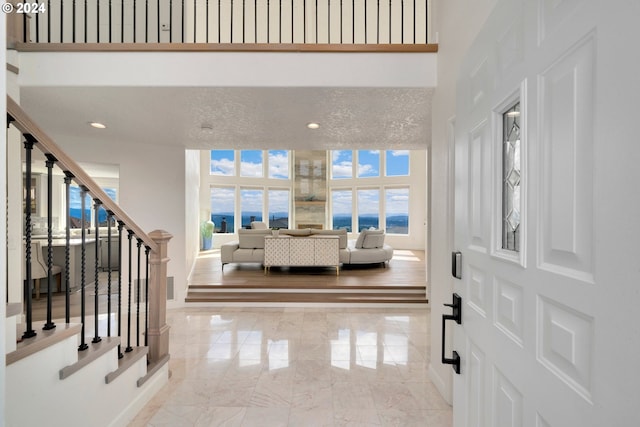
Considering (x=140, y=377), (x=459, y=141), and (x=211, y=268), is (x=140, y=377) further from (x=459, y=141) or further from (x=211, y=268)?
(x=211, y=268)

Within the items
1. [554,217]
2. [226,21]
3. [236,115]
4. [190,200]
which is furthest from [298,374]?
[226,21]

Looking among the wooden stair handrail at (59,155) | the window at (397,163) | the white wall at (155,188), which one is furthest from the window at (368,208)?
the wooden stair handrail at (59,155)

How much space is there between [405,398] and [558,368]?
196cm

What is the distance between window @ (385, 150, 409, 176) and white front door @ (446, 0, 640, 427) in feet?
31.0

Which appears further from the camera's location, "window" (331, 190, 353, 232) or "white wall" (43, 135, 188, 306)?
"window" (331, 190, 353, 232)

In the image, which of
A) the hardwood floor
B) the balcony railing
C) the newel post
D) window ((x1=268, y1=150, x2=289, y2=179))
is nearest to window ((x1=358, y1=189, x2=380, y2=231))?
window ((x1=268, y1=150, x2=289, y2=179))

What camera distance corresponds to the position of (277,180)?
452 inches

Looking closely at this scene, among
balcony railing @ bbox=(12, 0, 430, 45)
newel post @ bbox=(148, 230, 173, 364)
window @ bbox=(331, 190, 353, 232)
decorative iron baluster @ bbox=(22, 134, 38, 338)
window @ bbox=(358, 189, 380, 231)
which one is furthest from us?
window @ bbox=(331, 190, 353, 232)

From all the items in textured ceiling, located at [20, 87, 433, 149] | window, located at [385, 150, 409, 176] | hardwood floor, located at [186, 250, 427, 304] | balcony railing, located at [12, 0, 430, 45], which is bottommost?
hardwood floor, located at [186, 250, 427, 304]

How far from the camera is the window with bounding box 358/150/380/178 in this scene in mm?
10758

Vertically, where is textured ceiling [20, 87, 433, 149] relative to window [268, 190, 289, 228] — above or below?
above

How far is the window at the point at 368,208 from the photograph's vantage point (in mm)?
10703

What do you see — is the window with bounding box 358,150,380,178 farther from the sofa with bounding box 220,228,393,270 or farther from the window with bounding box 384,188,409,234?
the sofa with bounding box 220,228,393,270

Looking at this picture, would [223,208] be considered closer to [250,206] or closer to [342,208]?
[250,206]
